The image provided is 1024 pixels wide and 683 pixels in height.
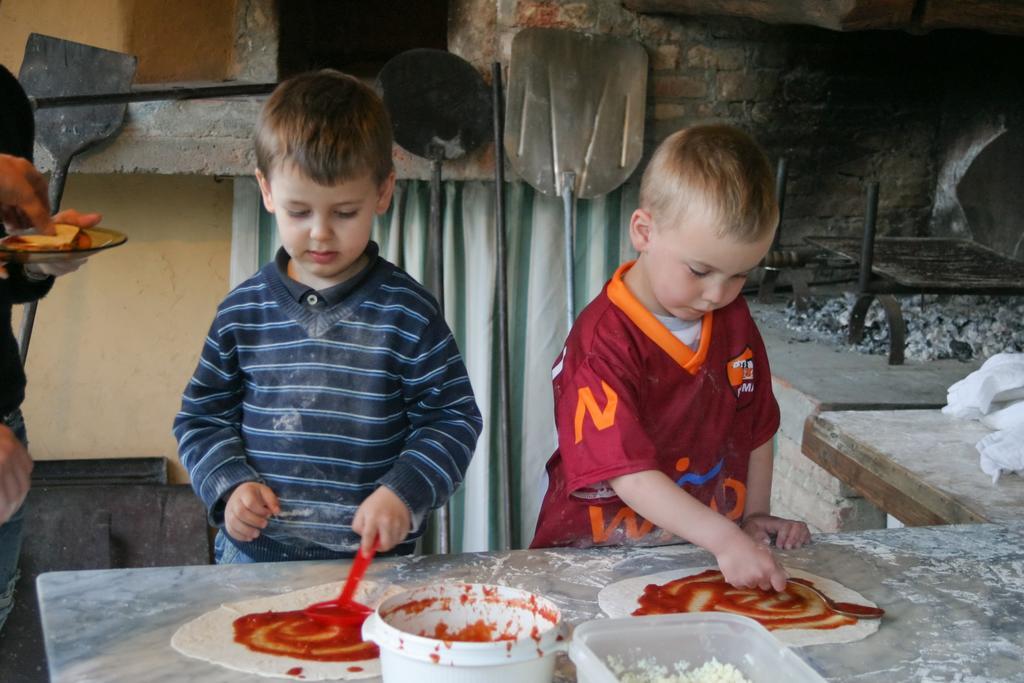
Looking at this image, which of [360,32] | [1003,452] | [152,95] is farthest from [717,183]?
[360,32]

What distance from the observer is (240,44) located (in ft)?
10.8

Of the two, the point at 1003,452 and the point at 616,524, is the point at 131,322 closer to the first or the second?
the point at 616,524

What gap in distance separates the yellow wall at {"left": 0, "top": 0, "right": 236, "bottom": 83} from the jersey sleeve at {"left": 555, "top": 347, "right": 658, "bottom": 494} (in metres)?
2.14

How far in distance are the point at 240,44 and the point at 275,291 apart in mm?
1954

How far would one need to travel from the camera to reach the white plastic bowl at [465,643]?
3.02ft

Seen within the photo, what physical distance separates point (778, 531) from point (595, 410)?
33 cm

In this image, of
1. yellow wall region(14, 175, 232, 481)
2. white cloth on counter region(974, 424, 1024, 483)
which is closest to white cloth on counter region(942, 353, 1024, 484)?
white cloth on counter region(974, 424, 1024, 483)

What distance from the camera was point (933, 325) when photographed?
138 inches

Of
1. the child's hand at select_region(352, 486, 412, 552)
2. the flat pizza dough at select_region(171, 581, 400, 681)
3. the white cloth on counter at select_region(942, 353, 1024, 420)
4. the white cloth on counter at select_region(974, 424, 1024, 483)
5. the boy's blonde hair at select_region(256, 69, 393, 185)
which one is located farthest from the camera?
the white cloth on counter at select_region(942, 353, 1024, 420)

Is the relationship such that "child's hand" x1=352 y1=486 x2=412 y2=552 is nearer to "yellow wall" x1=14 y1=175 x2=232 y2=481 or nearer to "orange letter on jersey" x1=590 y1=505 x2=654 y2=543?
"orange letter on jersey" x1=590 y1=505 x2=654 y2=543

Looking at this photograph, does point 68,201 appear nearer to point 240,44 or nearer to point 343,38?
point 240,44

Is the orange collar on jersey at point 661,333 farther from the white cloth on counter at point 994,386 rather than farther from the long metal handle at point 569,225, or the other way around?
the long metal handle at point 569,225

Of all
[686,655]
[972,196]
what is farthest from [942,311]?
[686,655]

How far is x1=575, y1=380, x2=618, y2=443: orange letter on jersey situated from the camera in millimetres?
1589
